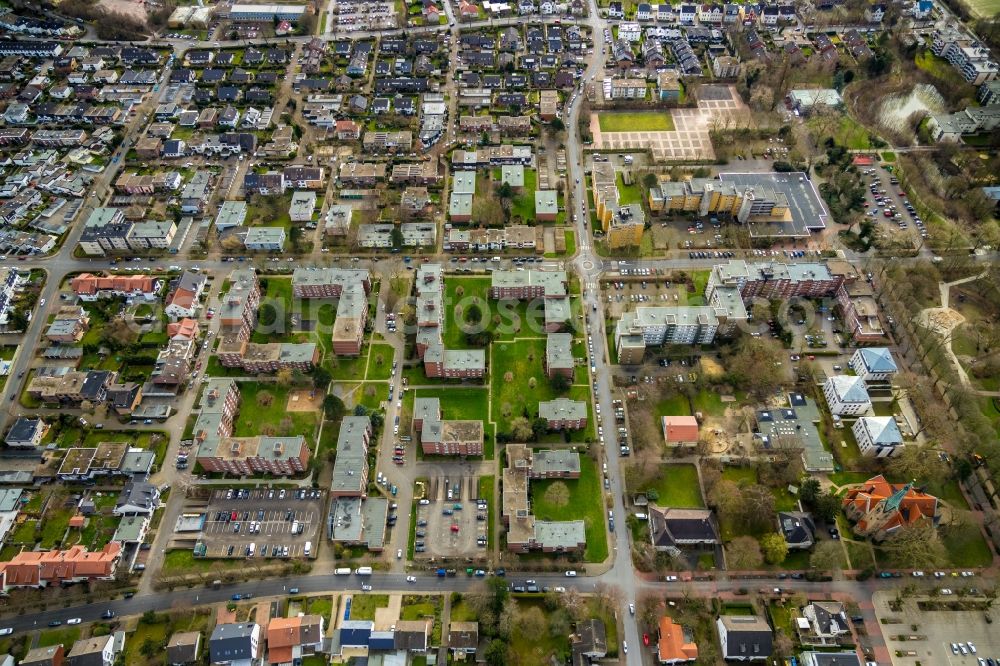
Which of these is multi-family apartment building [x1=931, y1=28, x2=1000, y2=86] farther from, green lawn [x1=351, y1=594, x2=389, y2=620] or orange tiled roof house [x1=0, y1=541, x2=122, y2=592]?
orange tiled roof house [x1=0, y1=541, x2=122, y2=592]

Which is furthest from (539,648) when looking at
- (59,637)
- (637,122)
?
(637,122)

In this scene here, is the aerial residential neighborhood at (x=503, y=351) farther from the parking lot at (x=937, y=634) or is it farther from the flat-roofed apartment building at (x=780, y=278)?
the flat-roofed apartment building at (x=780, y=278)

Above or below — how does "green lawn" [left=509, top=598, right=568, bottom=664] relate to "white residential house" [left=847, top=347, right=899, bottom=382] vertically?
below

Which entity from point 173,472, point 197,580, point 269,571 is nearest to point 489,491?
point 269,571

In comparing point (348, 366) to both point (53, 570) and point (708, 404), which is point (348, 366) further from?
point (708, 404)

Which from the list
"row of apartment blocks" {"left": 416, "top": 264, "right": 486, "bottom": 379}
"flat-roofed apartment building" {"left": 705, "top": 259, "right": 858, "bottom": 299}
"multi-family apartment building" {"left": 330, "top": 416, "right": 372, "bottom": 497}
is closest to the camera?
"multi-family apartment building" {"left": 330, "top": 416, "right": 372, "bottom": 497}

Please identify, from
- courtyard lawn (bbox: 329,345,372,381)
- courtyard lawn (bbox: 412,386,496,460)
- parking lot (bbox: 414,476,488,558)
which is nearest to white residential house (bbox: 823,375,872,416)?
courtyard lawn (bbox: 412,386,496,460)

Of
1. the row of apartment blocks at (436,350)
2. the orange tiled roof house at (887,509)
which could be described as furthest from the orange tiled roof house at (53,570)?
the orange tiled roof house at (887,509)
